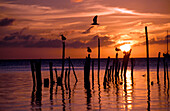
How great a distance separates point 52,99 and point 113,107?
4.28 m

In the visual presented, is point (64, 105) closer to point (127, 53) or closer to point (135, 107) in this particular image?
point (135, 107)

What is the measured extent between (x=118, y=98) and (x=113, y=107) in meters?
2.97

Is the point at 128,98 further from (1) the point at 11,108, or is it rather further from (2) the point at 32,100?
(1) the point at 11,108

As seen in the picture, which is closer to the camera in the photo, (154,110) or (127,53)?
(154,110)

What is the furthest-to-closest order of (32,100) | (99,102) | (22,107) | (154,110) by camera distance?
1. (32,100)
2. (99,102)
3. (22,107)
4. (154,110)

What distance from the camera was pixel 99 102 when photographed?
54.3 feet

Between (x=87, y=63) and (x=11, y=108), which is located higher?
(x=87, y=63)

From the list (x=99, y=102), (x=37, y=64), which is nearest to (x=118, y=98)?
(x=99, y=102)

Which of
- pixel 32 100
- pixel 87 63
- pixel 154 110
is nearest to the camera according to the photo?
pixel 154 110

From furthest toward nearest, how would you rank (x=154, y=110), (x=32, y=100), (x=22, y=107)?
(x=32, y=100), (x=22, y=107), (x=154, y=110)

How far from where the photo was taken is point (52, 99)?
1789 cm

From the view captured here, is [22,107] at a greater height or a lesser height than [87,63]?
lesser

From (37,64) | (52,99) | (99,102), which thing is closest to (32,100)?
(52,99)

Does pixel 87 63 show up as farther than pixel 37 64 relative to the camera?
Yes
